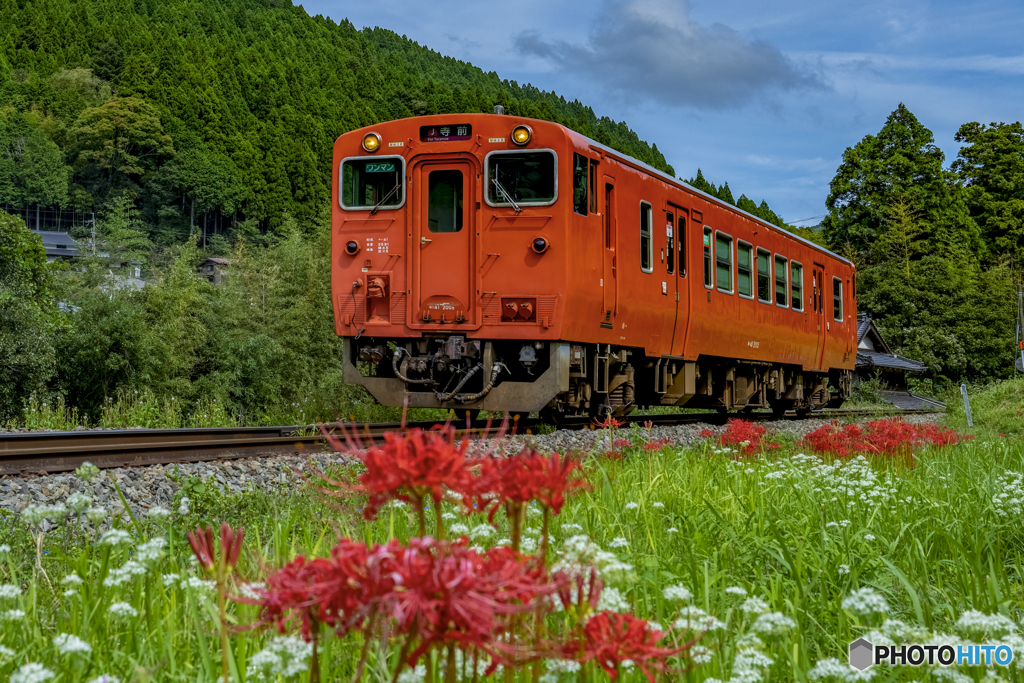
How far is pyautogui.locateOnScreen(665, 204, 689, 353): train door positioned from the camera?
12.0m

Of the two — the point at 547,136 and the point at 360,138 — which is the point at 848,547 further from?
the point at 360,138

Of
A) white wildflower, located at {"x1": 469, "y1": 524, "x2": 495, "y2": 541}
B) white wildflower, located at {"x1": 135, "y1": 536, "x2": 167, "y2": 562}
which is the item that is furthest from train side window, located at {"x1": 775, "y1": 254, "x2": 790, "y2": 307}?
white wildflower, located at {"x1": 135, "y1": 536, "x2": 167, "y2": 562}

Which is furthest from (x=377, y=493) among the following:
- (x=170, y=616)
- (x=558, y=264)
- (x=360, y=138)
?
(x=360, y=138)

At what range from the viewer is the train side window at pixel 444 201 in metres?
10.4

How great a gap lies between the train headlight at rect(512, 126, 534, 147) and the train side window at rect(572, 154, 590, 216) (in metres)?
0.53

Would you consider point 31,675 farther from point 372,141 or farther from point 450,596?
point 372,141

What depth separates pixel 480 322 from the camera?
9961 mm

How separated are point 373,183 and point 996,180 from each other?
2351 inches

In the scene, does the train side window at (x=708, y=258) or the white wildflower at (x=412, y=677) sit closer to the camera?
the white wildflower at (x=412, y=677)

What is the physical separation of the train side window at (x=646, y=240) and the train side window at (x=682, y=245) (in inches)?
34.0

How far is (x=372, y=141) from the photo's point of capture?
413 inches

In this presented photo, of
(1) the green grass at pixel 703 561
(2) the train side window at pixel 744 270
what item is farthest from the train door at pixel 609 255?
(1) the green grass at pixel 703 561

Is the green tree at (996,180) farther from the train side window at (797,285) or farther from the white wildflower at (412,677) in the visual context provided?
the white wildflower at (412,677)

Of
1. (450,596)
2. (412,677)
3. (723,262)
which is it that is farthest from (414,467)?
(723,262)
